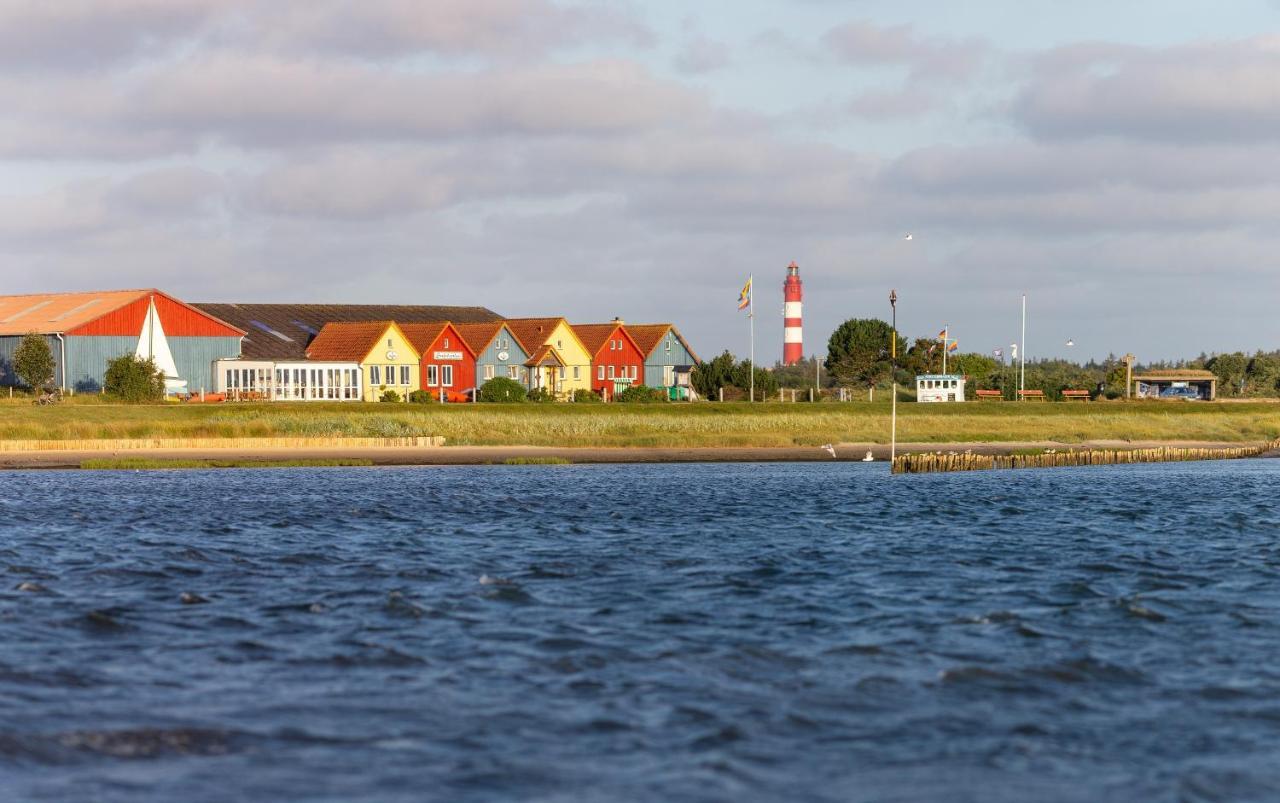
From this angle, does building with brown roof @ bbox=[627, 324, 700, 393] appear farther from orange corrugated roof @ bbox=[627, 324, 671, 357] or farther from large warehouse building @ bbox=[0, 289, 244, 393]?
large warehouse building @ bbox=[0, 289, 244, 393]

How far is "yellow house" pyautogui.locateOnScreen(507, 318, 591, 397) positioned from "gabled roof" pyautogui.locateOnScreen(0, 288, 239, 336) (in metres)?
22.6

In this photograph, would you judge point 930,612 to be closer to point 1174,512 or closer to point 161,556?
point 161,556

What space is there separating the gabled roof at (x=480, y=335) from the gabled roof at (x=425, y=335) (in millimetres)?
568

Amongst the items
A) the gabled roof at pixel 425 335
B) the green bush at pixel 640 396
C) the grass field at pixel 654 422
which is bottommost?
the grass field at pixel 654 422

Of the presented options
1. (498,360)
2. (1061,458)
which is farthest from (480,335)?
(1061,458)

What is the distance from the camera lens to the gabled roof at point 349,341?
299 ft

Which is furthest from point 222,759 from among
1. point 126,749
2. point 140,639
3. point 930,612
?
point 930,612

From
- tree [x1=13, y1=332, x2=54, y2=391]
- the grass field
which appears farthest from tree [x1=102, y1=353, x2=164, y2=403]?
tree [x1=13, y1=332, x2=54, y2=391]

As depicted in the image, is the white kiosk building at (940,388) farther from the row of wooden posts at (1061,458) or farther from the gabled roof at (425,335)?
the gabled roof at (425,335)

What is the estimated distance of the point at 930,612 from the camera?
20.6 m

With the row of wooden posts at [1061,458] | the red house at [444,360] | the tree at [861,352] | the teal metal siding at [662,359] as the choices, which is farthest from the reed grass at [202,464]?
the tree at [861,352]

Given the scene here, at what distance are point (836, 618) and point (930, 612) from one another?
1.52m

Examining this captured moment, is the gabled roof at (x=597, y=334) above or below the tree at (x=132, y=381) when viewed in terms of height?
above

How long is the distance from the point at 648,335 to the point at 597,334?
15.5 ft
